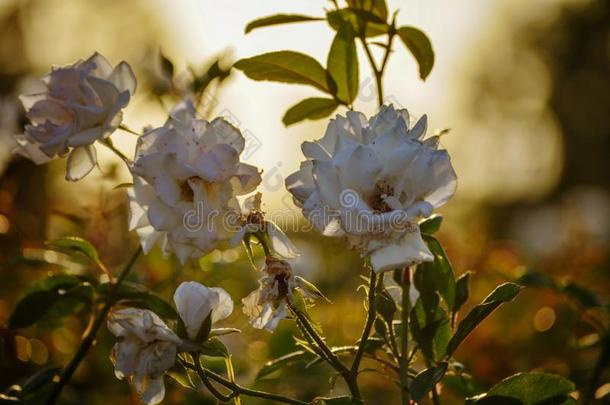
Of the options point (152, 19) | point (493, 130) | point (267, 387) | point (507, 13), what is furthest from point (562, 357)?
point (507, 13)

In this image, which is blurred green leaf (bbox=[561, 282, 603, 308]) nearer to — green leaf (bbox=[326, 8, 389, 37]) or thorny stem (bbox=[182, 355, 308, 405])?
green leaf (bbox=[326, 8, 389, 37])

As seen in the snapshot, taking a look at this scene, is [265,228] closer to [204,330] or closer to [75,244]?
[204,330]

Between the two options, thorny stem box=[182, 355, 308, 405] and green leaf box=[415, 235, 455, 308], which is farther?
green leaf box=[415, 235, 455, 308]

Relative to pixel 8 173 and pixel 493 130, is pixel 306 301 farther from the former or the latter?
pixel 493 130

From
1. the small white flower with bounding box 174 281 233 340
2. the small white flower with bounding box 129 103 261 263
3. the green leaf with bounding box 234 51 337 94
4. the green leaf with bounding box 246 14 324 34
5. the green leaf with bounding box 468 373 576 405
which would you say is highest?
the green leaf with bounding box 246 14 324 34

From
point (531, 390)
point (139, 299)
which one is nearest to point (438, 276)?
point (531, 390)

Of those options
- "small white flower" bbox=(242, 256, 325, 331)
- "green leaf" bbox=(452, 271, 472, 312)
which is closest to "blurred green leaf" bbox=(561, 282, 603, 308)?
"green leaf" bbox=(452, 271, 472, 312)

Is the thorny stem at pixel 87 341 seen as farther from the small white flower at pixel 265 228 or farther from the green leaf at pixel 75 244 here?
the small white flower at pixel 265 228
